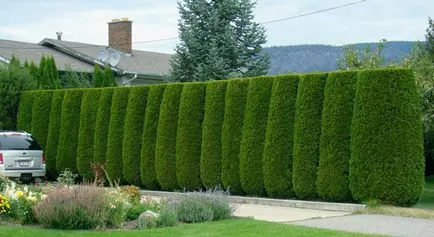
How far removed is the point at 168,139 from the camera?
66.5 feet

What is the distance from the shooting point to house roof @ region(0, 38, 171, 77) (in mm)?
35781

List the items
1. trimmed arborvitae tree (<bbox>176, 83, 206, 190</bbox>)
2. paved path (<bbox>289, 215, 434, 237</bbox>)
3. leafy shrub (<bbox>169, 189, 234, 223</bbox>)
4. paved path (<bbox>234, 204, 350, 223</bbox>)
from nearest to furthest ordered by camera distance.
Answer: paved path (<bbox>289, 215, 434, 237</bbox>)
leafy shrub (<bbox>169, 189, 234, 223</bbox>)
paved path (<bbox>234, 204, 350, 223</bbox>)
trimmed arborvitae tree (<bbox>176, 83, 206, 190</bbox>)

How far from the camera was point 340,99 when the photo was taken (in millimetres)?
16172

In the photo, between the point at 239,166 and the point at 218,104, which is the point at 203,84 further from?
the point at 239,166

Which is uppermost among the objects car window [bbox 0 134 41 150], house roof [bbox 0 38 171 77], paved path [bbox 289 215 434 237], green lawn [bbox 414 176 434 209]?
house roof [bbox 0 38 171 77]

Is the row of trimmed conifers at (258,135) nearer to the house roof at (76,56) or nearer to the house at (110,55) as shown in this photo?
the house at (110,55)

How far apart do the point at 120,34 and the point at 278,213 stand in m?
25.9

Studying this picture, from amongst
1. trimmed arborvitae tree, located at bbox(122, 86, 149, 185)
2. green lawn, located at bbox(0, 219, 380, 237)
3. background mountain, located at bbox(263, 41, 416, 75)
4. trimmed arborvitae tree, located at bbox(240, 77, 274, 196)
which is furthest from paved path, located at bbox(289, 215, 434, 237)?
background mountain, located at bbox(263, 41, 416, 75)

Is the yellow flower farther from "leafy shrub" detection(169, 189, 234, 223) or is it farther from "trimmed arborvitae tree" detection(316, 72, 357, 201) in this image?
"trimmed arborvitae tree" detection(316, 72, 357, 201)

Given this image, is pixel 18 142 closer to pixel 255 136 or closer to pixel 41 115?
pixel 41 115

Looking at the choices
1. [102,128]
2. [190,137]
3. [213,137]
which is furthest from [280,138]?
[102,128]

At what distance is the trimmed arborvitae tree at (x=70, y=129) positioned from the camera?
23625mm

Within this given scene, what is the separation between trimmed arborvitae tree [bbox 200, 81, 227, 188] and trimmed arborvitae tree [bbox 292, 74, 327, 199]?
2726 millimetres

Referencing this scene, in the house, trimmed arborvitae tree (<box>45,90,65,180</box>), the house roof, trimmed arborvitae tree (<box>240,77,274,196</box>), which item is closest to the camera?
trimmed arborvitae tree (<box>240,77,274,196</box>)
